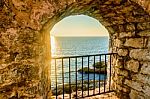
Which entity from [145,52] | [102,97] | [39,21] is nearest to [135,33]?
[145,52]

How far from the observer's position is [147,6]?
7.28 ft

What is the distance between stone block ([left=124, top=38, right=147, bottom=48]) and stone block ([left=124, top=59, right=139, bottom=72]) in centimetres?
26

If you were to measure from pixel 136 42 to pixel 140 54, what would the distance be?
203 millimetres

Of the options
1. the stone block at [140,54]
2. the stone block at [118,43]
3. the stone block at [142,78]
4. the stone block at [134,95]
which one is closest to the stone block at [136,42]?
the stone block at [140,54]

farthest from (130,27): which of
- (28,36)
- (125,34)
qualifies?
(28,36)

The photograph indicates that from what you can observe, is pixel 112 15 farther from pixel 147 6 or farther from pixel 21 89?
pixel 21 89

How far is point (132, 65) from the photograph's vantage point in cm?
312

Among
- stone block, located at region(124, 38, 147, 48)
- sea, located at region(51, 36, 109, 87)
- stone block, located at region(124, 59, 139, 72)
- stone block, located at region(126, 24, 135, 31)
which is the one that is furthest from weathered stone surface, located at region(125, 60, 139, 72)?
sea, located at region(51, 36, 109, 87)

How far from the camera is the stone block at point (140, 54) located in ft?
9.02

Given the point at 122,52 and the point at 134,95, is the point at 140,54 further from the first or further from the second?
the point at 134,95

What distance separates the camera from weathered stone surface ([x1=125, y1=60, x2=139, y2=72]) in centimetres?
A: 301

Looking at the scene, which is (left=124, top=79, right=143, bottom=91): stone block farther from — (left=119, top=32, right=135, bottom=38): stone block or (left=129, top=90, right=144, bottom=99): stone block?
(left=119, top=32, right=135, bottom=38): stone block

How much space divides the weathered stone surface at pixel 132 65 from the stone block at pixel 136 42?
26 centimetres

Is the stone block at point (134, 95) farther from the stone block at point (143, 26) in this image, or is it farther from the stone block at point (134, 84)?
the stone block at point (143, 26)
